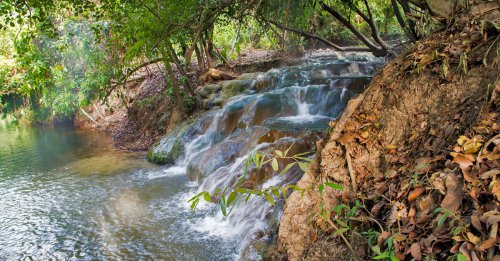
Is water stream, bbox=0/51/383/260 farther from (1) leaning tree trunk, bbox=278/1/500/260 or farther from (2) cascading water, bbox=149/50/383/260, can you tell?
(1) leaning tree trunk, bbox=278/1/500/260

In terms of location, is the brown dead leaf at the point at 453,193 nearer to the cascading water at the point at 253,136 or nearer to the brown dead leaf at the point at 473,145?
the brown dead leaf at the point at 473,145

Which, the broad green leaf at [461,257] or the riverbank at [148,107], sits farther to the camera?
the riverbank at [148,107]

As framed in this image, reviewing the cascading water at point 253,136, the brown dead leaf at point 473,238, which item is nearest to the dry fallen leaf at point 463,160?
the brown dead leaf at point 473,238

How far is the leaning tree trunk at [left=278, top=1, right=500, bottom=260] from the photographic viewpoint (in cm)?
250

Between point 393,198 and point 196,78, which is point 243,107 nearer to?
point 196,78

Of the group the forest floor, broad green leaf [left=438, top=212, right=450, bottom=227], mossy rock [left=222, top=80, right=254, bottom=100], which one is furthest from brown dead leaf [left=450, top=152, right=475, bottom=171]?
the forest floor

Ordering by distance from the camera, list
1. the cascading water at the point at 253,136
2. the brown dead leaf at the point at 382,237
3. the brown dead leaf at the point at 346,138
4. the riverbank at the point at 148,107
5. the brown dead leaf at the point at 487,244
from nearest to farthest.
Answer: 1. the brown dead leaf at the point at 487,244
2. the brown dead leaf at the point at 382,237
3. the brown dead leaf at the point at 346,138
4. the cascading water at the point at 253,136
5. the riverbank at the point at 148,107

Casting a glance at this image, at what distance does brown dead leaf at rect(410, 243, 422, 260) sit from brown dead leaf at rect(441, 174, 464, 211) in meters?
0.32

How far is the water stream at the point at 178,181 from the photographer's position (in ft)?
17.2

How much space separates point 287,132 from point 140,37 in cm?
341

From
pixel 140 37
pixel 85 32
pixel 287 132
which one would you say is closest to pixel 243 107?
pixel 287 132

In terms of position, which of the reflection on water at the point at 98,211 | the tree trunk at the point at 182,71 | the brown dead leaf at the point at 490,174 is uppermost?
the tree trunk at the point at 182,71

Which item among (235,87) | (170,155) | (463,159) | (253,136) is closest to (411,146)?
(463,159)

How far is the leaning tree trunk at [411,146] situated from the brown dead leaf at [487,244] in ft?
0.66
